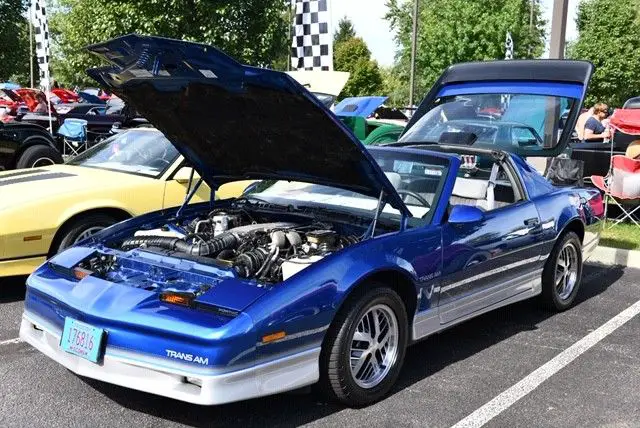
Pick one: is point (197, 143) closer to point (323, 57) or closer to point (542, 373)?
point (542, 373)

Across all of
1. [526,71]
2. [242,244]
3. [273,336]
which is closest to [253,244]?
[242,244]

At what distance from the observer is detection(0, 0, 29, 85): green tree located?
66.3 feet

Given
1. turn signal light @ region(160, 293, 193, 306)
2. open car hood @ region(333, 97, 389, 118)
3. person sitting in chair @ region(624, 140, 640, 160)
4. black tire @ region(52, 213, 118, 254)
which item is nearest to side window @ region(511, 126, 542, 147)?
person sitting in chair @ region(624, 140, 640, 160)

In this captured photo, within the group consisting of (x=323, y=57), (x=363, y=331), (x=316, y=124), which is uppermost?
(x=323, y=57)

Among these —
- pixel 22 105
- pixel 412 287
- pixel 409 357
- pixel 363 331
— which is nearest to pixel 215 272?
pixel 363 331

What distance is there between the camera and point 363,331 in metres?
3.71

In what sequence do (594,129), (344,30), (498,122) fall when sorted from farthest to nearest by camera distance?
1. (344,30)
2. (594,129)
3. (498,122)

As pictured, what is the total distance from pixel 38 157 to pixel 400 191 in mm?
6788

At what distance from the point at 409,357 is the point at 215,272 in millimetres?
1536

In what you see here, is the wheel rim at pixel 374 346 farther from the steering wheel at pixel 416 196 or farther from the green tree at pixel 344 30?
the green tree at pixel 344 30

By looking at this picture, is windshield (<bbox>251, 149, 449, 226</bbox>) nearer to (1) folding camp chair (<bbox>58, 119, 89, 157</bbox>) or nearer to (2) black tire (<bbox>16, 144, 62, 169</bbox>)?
(2) black tire (<bbox>16, 144, 62, 169</bbox>)

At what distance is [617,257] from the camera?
7.54m

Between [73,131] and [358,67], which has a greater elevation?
[358,67]

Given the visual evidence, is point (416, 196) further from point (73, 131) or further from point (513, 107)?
point (73, 131)
